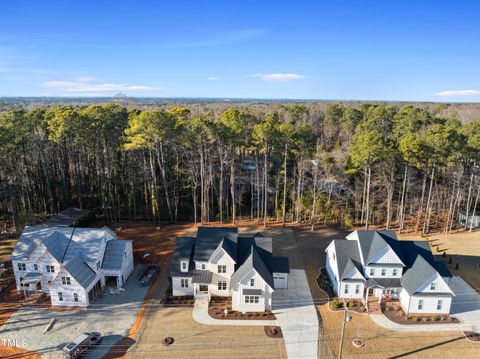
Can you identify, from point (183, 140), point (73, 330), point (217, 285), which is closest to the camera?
point (73, 330)

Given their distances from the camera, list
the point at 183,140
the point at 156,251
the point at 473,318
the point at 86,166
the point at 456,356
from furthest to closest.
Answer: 1. the point at 86,166
2. the point at 183,140
3. the point at 156,251
4. the point at 473,318
5. the point at 456,356

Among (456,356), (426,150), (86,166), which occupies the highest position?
(426,150)

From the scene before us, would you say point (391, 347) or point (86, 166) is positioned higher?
point (86, 166)

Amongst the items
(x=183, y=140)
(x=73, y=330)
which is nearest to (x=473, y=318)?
(x=73, y=330)

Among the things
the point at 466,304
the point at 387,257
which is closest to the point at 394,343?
the point at 387,257

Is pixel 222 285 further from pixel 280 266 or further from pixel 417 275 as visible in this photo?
pixel 417 275

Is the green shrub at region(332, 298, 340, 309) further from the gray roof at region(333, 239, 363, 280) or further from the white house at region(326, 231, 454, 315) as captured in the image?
the gray roof at region(333, 239, 363, 280)

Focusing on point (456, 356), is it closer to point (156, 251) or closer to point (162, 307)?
point (162, 307)
